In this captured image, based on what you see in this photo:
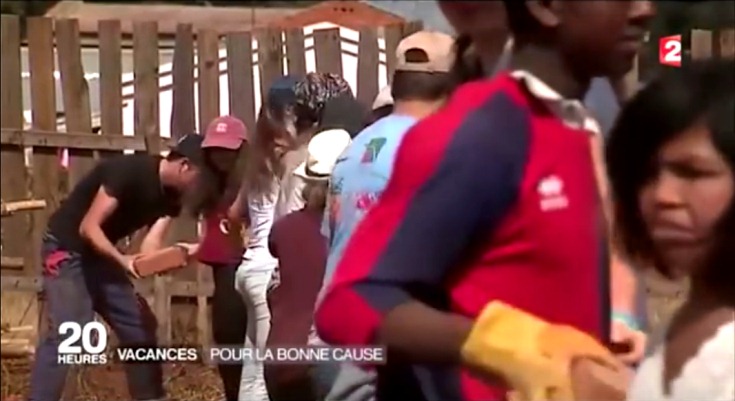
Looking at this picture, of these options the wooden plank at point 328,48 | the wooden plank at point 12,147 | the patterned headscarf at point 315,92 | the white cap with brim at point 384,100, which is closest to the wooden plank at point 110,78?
the wooden plank at point 12,147

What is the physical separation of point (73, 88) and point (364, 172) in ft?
11.9

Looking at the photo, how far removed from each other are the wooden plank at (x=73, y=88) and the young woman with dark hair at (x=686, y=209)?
5.18 meters

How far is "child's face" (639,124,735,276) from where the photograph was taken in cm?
221

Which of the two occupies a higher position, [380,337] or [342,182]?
[380,337]

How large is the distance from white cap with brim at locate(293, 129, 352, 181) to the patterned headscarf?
16cm

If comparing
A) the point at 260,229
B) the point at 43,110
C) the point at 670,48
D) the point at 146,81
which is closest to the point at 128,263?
the point at 260,229

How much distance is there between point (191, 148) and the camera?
5.85 m

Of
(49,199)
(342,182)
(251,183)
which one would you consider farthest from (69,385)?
(49,199)

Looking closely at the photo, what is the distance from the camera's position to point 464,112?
6.63 feet

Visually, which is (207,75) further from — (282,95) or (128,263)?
(282,95)

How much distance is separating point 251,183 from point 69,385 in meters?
0.94

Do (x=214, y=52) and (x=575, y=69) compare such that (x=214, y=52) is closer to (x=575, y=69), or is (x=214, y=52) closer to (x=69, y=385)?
(x=69, y=385)

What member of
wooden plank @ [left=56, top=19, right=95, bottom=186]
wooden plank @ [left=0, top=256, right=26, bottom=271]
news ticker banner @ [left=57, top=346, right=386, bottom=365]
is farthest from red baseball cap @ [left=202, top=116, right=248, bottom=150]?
wooden plank @ [left=0, top=256, right=26, bottom=271]

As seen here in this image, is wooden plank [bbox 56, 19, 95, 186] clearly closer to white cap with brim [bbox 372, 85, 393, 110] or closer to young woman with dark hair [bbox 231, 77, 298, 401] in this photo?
young woman with dark hair [bbox 231, 77, 298, 401]
